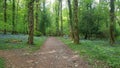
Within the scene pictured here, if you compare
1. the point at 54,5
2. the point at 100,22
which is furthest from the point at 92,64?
the point at 54,5

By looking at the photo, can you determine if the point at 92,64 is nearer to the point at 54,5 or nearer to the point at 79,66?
the point at 79,66

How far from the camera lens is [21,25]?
156 ft

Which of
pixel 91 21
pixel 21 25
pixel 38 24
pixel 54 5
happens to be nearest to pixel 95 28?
pixel 91 21

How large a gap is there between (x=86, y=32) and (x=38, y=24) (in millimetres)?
23342

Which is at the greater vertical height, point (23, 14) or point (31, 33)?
point (23, 14)

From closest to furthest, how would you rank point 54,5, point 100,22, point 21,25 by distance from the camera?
point 100,22 < point 21,25 < point 54,5

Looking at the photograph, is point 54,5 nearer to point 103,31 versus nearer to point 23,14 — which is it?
point 23,14

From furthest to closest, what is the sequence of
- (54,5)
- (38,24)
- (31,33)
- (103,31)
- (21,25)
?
1. (54,5)
2. (38,24)
3. (21,25)
4. (103,31)
5. (31,33)

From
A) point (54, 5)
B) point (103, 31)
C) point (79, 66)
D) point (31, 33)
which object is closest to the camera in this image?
point (79, 66)

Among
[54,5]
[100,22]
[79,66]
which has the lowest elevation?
[79,66]

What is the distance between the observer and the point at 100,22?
39.7 meters

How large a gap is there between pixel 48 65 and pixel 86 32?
94.6ft

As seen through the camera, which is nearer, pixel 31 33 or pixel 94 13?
pixel 31 33

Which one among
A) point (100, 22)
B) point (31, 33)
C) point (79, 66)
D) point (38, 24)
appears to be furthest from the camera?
point (38, 24)
